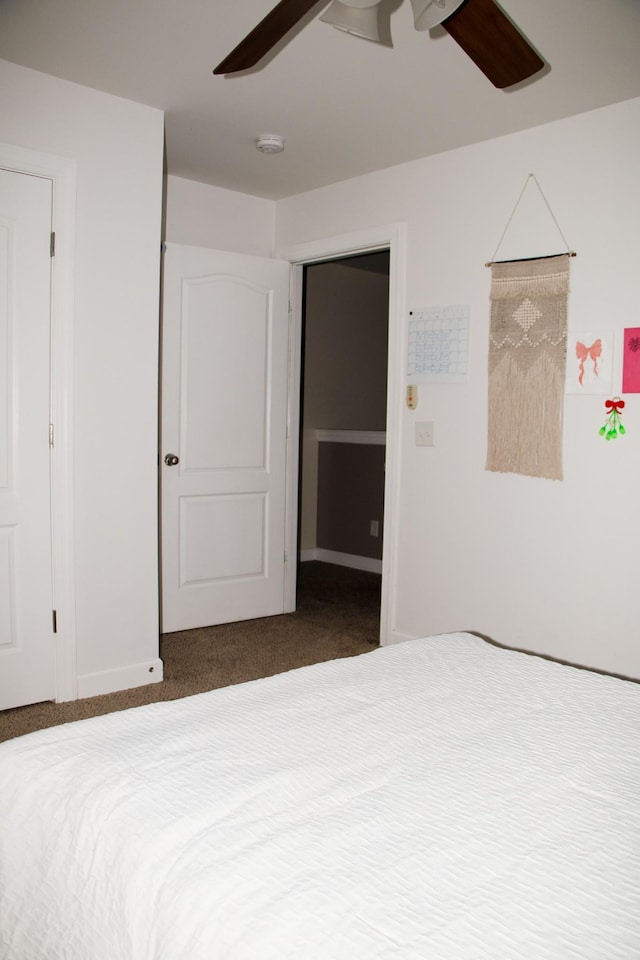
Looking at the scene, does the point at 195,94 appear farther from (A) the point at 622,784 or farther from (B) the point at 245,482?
(A) the point at 622,784

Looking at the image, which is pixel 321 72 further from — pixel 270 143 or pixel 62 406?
pixel 62 406

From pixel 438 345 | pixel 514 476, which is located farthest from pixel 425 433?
pixel 514 476

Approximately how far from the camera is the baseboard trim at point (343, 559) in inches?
224

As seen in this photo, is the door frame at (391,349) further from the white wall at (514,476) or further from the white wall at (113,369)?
the white wall at (113,369)

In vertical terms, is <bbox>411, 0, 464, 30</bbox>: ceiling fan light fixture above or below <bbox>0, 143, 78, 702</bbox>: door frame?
above

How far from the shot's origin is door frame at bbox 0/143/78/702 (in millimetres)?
2775

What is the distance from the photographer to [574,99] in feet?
8.99

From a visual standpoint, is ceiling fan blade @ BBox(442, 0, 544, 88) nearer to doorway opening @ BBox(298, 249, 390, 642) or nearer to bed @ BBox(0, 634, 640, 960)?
bed @ BBox(0, 634, 640, 960)

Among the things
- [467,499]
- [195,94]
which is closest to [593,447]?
[467,499]

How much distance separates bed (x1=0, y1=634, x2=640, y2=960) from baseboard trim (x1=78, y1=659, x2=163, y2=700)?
5.57 ft

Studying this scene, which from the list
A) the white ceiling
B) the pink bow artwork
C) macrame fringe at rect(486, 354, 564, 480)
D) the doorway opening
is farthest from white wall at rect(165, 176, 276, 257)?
the pink bow artwork

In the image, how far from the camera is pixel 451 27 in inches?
68.2

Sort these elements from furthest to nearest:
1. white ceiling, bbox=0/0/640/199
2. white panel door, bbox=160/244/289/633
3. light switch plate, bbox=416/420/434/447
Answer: white panel door, bbox=160/244/289/633, light switch plate, bbox=416/420/434/447, white ceiling, bbox=0/0/640/199

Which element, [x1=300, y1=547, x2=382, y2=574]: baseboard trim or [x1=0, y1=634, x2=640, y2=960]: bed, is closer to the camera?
[x1=0, y1=634, x2=640, y2=960]: bed
